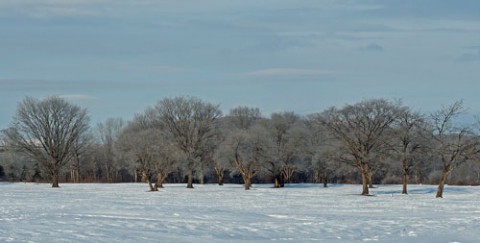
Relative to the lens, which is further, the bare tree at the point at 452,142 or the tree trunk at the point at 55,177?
the tree trunk at the point at 55,177

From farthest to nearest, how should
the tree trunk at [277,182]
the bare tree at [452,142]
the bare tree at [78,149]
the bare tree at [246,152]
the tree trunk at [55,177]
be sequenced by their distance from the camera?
the bare tree at [78,149], the tree trunk at [277,182], the tree trunk at [55,177], the bare tree at [246,152], the bare tree at [452,142]

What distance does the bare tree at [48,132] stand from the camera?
89375mm

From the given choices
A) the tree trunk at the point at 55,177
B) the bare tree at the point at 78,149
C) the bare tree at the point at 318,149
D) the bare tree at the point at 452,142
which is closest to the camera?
the bare tree at the point at 452,142

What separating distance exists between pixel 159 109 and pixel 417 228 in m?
71.9

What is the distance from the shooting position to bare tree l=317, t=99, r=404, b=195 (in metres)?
66.5

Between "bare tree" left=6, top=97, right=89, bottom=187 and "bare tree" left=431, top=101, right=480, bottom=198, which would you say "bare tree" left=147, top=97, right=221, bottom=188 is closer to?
"bare tree" left=6, top=97, right=89, bottom=187

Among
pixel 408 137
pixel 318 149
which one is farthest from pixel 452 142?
pixel 318 149

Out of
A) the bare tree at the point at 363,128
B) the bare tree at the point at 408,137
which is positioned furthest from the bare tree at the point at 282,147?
Answer: the bare tree at the point at 408,137

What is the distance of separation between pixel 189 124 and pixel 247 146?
514 inches

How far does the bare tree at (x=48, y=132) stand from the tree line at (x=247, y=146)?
0.13m

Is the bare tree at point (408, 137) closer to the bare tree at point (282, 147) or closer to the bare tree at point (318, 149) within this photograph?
the bare tree at point (318, 149)

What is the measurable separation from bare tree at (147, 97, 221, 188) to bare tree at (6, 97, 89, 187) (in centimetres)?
1189

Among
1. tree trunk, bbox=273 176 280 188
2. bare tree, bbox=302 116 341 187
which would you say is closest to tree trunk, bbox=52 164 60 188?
tree trunk, bbox=273 176 280 188

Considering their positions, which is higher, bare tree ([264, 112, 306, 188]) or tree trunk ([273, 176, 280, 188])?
bare tree ([264, 112, 306, 188])
